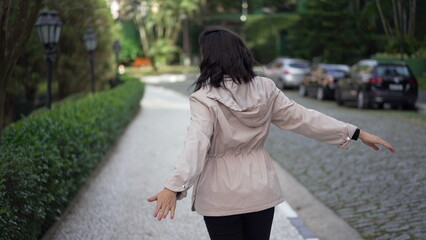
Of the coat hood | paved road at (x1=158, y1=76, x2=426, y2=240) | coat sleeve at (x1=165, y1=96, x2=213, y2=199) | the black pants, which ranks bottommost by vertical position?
paved road at (x1=158, y1=76, x2=426, y2=240)

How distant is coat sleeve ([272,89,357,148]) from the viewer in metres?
3.39

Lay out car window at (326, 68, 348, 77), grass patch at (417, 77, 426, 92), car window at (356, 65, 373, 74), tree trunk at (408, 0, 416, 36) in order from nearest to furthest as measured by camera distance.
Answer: tree trunk at (408, 0, 416, 36) < car window at (356, 65, 373, 74) < grass patch at (417, 77, 426, 92) < car window at (326, 68, 348, 77)

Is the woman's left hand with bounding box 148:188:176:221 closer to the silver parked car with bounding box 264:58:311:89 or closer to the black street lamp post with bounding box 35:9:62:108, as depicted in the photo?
the black street lamp post with bounding box 35:9:62:108

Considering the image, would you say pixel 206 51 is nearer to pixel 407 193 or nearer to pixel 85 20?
pixel 407 193

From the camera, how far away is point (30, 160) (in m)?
5.04

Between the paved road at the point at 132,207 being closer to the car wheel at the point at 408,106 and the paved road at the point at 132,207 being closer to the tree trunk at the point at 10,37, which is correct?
the tree trunk at the point at 10,37

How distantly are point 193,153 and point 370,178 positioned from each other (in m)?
5.36

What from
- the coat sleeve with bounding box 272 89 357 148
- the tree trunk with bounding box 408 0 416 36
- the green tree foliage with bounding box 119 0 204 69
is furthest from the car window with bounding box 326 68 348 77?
the green tree foliage with bounding box 119 0 204 69

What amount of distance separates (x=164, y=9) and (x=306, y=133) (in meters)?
45.9

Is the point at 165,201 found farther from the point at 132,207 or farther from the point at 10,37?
the point at 132,207

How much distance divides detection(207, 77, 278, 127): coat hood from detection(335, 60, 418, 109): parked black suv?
1626 cm

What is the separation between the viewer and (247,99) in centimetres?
323

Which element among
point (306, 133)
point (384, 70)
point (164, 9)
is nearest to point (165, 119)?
point (384, 70)

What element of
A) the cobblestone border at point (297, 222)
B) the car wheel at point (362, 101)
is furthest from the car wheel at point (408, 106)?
the cobblestone border at point (297, 222)
